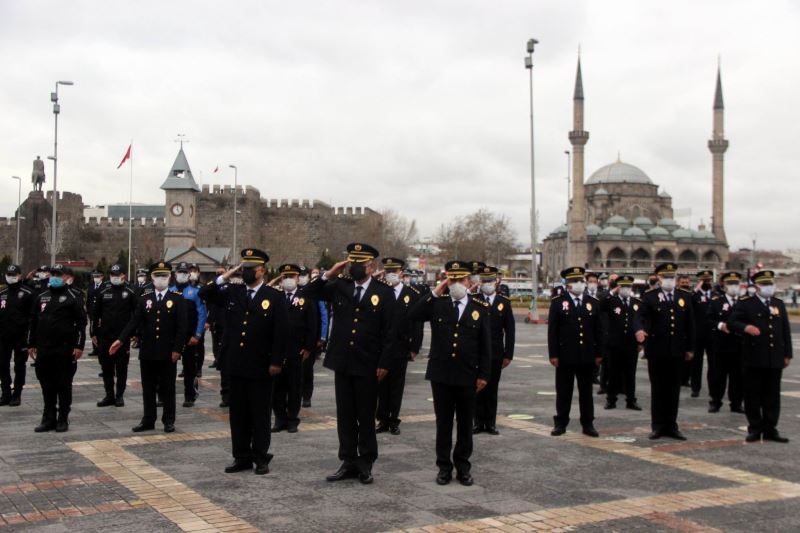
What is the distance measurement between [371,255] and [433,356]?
43.7 inches

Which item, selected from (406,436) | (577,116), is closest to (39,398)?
(406,436)

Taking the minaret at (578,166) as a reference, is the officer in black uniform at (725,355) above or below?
below

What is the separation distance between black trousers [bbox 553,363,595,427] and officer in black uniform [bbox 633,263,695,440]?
28.2 inches

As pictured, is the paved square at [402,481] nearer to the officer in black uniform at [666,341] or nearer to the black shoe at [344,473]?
the black shoe at [344,473]

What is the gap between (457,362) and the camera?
25.3 ft

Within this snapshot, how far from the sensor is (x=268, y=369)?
26.7 ft

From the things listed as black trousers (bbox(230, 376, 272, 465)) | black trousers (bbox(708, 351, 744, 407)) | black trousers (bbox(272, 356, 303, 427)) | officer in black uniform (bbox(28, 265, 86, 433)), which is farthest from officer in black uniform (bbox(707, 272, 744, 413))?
officer in black uniform (bbox(28, 265, 86, 433))

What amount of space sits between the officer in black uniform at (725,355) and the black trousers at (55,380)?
28.7 ft

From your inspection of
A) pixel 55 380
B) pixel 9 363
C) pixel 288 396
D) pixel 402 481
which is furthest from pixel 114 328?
pixel 402 481

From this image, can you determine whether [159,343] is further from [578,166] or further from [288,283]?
[578,166]

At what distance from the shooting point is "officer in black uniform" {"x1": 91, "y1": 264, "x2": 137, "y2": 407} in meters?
12.2

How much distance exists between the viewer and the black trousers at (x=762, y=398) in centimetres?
981

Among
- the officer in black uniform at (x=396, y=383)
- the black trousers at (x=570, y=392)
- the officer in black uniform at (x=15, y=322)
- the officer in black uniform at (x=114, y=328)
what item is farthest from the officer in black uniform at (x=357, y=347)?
the officer in black uniform at (x=15, y=322)

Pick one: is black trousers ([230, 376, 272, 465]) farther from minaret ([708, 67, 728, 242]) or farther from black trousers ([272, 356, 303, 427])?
minaret ([708, 67, 728, 242])
